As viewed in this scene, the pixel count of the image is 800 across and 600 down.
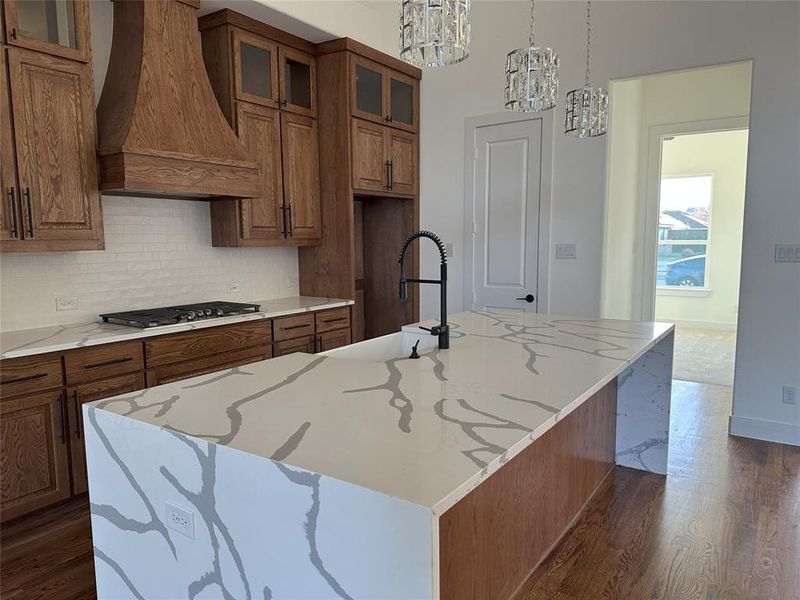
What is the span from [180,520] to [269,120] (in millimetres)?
3112

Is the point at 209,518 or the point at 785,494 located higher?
the point at 209,518

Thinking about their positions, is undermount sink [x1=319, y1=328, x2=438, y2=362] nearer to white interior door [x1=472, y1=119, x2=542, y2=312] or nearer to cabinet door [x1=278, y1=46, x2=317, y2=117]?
white interior door [x1=472, y1=119, x2=542, y2=312]

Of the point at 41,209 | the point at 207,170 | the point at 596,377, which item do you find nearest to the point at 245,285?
the point at 207,170

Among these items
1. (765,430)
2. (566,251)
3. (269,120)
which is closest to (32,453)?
(269,120)

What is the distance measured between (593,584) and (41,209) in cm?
296

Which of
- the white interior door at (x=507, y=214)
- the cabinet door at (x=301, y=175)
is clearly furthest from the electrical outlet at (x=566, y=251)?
the cabinet door at (x=301, y=175)

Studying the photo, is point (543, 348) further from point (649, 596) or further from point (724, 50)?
point (724, 50)

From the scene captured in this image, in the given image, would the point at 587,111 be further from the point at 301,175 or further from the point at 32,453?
the point at 32,453

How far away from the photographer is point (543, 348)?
227 cm

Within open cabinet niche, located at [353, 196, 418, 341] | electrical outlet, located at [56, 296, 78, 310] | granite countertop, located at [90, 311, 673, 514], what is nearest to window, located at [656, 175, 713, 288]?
open cabinet niche, located at [353, 196, 418, 341]

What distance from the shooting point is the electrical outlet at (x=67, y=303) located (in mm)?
3108

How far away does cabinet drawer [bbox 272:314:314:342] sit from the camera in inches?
145

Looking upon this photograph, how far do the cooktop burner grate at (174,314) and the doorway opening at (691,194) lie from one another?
2710 mm

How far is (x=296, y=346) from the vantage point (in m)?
3.84
